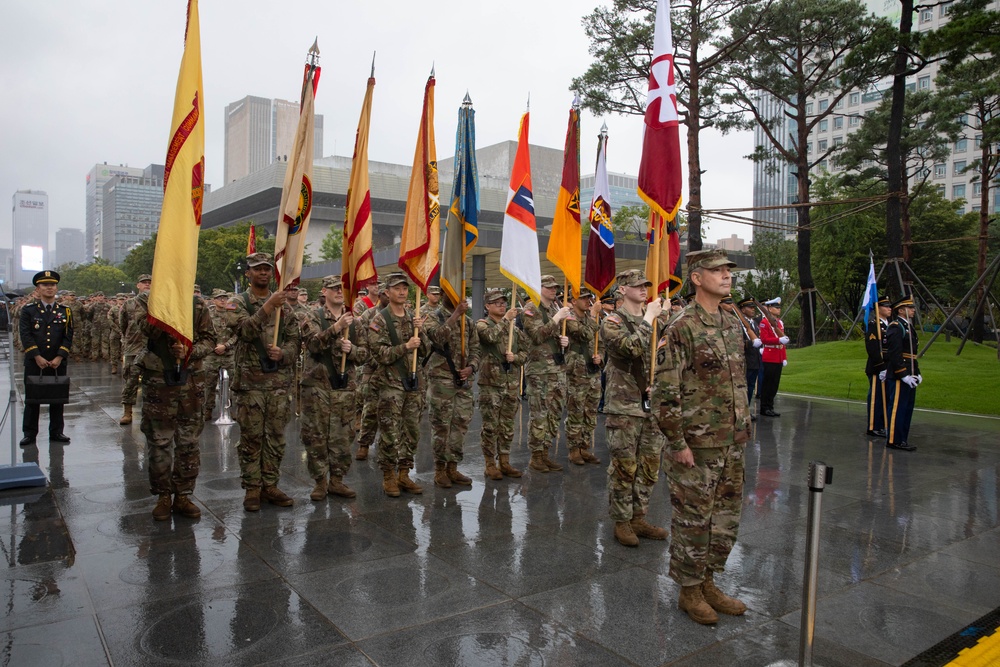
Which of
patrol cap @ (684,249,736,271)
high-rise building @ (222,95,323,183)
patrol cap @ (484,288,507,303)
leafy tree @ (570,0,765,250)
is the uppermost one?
high-rise building @ (222,95,323,183)

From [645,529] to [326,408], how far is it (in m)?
3.13

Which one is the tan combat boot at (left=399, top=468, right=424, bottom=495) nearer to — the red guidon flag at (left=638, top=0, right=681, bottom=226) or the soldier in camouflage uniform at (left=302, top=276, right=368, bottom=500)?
the soldier in camouflage uniform at (left=302, top=276, right=368, bottom=500)

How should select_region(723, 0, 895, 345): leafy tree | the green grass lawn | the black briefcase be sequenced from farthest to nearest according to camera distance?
select_region(723, 0, 895, 345): leafy tree → the green grass lawn → the black briefcase

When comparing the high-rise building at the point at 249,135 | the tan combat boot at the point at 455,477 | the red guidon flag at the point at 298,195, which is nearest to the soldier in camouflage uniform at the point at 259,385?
the red guidon flag at the point at 298,195

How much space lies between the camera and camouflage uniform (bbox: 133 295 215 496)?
5.87 meters

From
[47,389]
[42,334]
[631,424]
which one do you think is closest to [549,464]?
[631,424]

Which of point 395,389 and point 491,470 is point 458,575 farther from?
point 491,470

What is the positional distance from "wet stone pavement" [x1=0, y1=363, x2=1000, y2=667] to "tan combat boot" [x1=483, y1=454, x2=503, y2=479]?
0.35 ft

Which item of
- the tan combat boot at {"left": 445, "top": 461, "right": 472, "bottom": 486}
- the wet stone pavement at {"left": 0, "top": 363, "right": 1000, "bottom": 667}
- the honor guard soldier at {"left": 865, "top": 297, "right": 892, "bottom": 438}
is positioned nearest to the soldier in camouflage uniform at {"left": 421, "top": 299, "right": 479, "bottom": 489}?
the tan combat boot at {"left": 445, "top": 461, "right": 472, "bottom": 486}

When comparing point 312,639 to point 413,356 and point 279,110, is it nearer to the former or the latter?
point 413,356

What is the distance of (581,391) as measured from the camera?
8500 millimetres

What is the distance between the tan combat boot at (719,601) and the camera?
4.31 meters

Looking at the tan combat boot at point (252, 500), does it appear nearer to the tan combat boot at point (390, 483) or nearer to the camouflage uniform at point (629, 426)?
the tan combat boot at point (390, 483)

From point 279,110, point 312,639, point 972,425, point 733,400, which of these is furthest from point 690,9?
point 279,110
